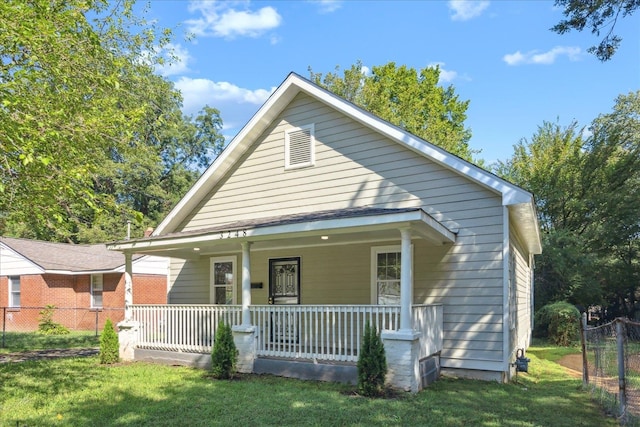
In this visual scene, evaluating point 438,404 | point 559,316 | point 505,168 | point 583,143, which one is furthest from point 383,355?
point 505,168

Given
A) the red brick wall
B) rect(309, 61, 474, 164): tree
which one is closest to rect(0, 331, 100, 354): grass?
the red brick wall

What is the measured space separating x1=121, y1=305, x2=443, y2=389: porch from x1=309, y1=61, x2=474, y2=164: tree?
2151 cm

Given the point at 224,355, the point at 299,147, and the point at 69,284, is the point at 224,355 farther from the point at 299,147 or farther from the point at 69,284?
the point at 69,284

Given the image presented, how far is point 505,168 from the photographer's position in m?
30.4

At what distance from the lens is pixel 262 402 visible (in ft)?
22.2

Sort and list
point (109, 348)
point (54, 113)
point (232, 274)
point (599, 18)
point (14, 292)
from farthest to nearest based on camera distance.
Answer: point (14, 292), point (232, 274), point (109, 348), point (599, 18), point (54, 113)

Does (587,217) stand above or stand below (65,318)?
above

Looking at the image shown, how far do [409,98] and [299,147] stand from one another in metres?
22.6

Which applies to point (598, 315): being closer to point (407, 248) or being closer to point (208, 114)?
point (407, 248)

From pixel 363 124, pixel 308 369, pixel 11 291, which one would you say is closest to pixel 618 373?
pixel 308 369

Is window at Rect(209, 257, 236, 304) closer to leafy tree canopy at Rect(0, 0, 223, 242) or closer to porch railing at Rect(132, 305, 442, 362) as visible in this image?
porch railing at Rect(132, 305, 442, 362)

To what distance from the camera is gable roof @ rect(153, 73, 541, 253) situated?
8.58 meters

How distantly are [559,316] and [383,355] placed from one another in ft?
37.9

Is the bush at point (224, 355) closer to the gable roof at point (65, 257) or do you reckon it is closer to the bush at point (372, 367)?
the bush at point (372, 367)
